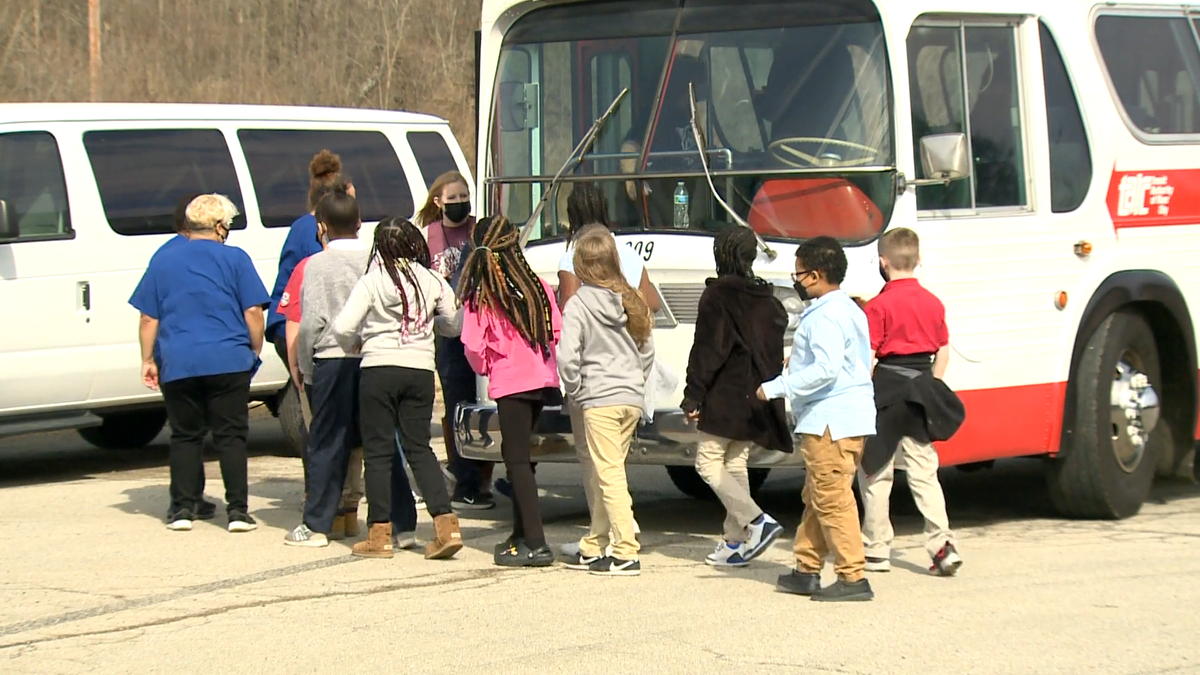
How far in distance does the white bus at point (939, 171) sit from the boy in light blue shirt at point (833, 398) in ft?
2.94

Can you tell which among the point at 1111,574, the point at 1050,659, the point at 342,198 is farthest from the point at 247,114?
the point at 1050,659

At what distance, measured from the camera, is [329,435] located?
8484 mm

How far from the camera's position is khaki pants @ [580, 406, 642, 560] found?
7.67 meters

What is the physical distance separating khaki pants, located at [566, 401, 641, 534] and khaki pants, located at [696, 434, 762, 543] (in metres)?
0.41

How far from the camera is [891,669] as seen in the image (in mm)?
5938

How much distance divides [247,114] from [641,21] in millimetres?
4207

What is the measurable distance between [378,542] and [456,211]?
197 cm

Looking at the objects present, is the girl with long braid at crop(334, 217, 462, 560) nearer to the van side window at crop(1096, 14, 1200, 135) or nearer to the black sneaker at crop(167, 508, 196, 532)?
the black sneaker at crop(167, 508, 196, 532)

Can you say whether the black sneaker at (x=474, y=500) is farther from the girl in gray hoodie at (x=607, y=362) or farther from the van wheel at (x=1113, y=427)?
the van wheel at (x=1113, y=427)

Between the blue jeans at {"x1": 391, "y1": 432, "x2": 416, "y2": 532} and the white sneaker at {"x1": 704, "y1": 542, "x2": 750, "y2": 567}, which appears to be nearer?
the white sneaker at {"x1": 704, "y1": 542, "x2": 750, "y2": 567}

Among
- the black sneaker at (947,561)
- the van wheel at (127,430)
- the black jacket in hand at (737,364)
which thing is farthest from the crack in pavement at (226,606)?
the van wheel at (127,430)

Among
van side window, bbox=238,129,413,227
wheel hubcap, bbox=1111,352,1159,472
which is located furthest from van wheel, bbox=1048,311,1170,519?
van side window, bbox=238,129,413,227

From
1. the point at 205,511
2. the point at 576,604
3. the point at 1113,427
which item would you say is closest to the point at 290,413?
the point at 205,511

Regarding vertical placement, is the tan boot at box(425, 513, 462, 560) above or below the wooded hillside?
below
